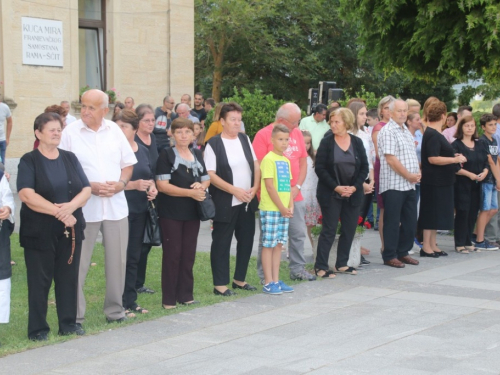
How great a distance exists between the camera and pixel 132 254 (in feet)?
24.6

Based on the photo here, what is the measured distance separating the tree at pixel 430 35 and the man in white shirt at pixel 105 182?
8.72 m

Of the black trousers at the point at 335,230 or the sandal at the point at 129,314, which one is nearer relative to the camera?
the sandal at the point at 129,314

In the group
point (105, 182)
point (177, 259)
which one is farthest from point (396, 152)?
point (105, 182)

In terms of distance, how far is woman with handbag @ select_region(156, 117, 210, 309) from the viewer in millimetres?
7516

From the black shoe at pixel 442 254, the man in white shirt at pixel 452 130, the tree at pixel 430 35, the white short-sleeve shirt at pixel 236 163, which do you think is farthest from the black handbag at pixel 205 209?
the tree at pixel 430 35

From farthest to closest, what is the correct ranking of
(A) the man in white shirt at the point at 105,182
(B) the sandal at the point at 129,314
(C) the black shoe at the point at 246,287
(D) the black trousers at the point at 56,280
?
(C) the black shoe at the point at 246,287 < (B) the sandal at the point at 129,314 < (A) the man in white shirt at the point at 105,182 < (D) the black trousers at the point at 56,280

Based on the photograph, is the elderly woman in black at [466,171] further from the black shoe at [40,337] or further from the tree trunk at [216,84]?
→ the tree trunk at [216,84]

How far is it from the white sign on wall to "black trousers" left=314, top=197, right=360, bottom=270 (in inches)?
420

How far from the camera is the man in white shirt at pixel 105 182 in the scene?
268 inches

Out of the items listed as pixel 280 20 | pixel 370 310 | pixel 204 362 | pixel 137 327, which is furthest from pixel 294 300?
pixel 280 20

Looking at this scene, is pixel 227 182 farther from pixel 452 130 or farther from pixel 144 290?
pixel 452 130

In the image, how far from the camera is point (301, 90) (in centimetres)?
3775

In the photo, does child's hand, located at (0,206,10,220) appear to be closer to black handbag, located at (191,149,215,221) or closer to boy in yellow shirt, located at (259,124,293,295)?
black handbag, located at (191,149,215,221)

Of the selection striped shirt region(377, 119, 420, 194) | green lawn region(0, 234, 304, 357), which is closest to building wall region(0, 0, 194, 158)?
green lawn region(0, 234, 304, 357)
